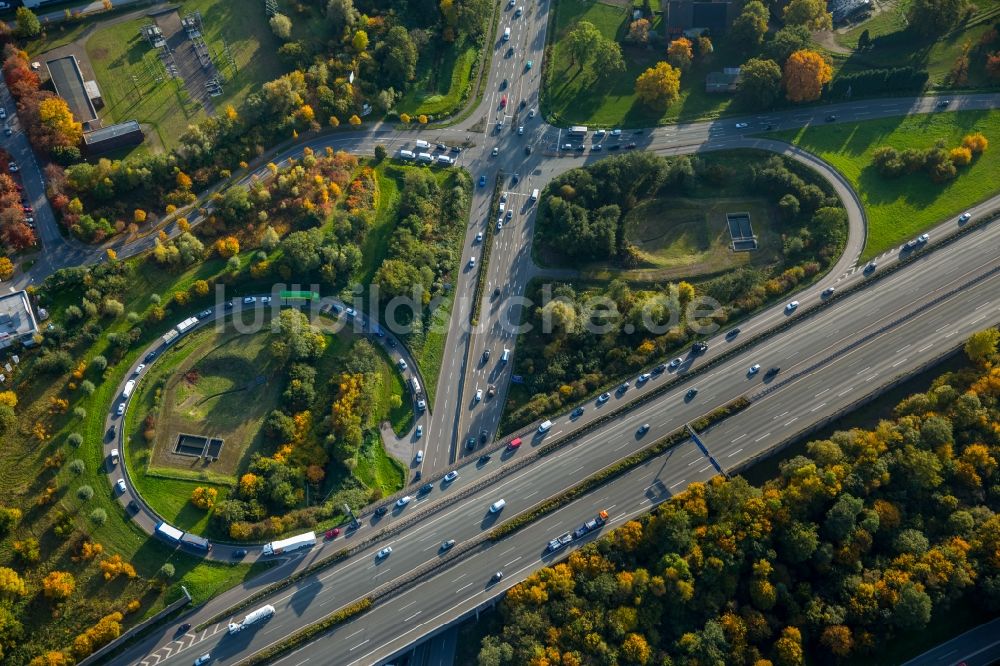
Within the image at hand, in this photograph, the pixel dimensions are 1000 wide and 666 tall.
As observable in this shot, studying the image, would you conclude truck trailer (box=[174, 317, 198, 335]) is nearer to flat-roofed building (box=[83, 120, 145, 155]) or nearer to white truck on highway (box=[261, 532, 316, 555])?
white truck on highway (box=[261, 532, 316, 555])

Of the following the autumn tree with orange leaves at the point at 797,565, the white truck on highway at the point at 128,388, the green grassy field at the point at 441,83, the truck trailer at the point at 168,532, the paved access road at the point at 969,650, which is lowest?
the paved access road at the point at 969,650

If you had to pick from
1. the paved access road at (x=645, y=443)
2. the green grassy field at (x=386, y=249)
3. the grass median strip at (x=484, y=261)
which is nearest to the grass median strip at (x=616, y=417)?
the paved access road at (x=645, y=443)

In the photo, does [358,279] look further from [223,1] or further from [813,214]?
[813,214]

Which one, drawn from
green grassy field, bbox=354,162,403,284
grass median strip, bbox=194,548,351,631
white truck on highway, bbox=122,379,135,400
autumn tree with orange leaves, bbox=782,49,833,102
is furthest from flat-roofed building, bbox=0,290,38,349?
autumn tree with orange leaves, bbox=782,49,833,102

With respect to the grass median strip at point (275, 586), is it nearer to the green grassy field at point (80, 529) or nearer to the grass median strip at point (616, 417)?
the grass median strip at point (616, 417)

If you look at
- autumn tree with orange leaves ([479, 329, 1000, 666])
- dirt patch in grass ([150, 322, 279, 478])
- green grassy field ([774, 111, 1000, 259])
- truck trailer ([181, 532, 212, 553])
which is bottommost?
autumn tree with orange leaves ([479, 329, 1000, 666])

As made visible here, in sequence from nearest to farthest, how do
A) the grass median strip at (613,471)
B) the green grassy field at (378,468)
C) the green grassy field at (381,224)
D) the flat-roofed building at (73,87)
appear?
the grass median strip at (613,471)
the green grassy field at (378,468)
the green grassy field at (381,224)
the flat-roofed building at (73,87)

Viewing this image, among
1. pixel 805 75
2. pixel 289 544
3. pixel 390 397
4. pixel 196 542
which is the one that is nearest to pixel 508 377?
pixel 390 397
